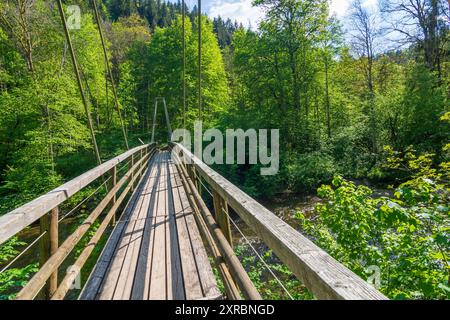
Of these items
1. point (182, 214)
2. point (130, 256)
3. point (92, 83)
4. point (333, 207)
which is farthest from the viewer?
point (92, 83)

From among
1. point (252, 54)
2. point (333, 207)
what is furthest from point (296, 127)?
point (333, 207)

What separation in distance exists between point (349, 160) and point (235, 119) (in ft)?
21.4

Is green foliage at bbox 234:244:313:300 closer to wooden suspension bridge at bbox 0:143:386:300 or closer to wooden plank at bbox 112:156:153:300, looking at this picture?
wooden suspension bridge at bbox 0:143:386:300

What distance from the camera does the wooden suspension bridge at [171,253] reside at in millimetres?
709

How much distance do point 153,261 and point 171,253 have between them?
7.1 inches

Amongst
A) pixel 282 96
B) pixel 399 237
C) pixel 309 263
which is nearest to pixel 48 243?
pixel 309 263

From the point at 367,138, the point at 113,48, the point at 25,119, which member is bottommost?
the point at 367,138

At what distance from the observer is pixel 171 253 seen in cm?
226

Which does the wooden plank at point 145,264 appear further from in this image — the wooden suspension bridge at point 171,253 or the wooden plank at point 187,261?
the wooden plank at point 187,261

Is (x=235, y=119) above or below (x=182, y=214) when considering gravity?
above

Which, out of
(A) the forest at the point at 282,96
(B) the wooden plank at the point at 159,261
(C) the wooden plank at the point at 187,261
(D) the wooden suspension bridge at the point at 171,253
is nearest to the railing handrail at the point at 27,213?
(D) the wooden suspension bridge at the point at 171,253

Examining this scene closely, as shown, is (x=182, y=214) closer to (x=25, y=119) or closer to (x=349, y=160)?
(x=25, y=119)

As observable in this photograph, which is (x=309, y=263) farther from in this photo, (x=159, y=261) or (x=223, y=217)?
(x=159, y=261)
